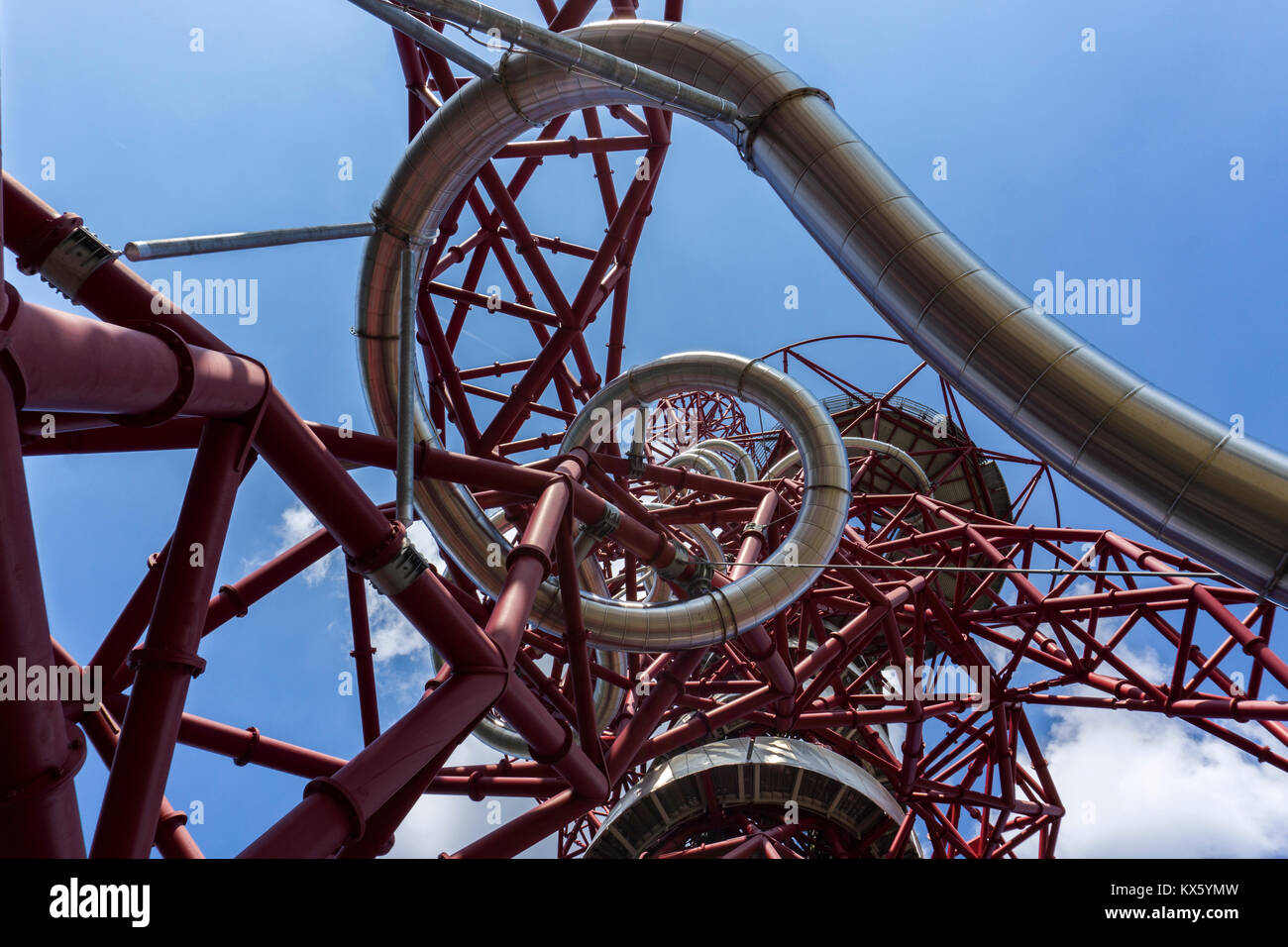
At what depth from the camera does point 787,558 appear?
1367cm

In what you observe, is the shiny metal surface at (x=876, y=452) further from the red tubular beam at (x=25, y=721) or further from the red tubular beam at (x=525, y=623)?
A: the red tubular beam at (x=25, y=721)

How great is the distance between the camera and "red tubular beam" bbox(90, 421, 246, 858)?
→ 5090 millimetres

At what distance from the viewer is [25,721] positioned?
4.29m

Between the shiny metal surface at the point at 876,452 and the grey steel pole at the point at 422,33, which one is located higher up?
the shiny metal surface at the point at 876,452

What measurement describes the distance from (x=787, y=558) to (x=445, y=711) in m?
7.64

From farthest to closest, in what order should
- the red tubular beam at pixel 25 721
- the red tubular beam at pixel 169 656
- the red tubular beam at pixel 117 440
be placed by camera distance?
the red tubular beam at pixel 117 440, the red tubular beam at pixel 169 656, the red tubular beam at pixel 25 721

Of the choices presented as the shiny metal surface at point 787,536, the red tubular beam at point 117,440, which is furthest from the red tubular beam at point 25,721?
the shiny metal surface at point 787,536

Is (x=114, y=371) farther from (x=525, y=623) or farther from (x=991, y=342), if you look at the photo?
(x=991, y=342)

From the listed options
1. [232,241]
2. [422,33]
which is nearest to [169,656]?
[232,241]

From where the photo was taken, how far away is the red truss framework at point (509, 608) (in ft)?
16.5

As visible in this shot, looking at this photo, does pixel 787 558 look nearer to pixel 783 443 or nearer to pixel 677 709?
pixel 677 709
